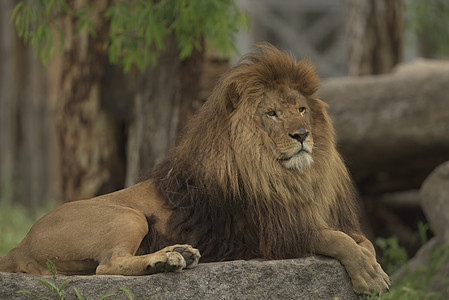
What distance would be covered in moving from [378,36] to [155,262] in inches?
293

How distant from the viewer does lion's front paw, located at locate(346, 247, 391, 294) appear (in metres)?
4.04

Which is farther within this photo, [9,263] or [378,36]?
[378,36]

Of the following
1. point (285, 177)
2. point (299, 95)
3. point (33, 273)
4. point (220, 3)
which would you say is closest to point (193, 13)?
point (220, 3)

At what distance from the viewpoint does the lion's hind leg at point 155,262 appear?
3.74 m

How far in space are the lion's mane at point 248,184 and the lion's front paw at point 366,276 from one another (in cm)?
28

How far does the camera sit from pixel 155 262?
3748 mm

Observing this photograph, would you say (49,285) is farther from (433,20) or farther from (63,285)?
(433,20)

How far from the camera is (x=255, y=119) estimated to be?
4223 mm

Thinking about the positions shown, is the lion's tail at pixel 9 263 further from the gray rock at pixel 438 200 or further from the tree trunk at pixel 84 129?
the tree trunk at pixel 84 129

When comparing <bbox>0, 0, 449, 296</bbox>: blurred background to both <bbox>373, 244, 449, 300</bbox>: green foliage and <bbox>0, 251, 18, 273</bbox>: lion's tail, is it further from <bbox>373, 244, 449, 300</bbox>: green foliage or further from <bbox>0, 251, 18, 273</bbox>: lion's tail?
<bbox>0, 251, 18, 273</bbox>: lion's tail

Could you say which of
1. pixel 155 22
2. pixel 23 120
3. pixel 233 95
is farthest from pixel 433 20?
pixel 233 95

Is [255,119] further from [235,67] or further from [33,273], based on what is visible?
[33,273]

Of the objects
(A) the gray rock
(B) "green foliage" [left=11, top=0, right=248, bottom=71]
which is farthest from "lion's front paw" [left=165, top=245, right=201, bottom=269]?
(A) the gray rock

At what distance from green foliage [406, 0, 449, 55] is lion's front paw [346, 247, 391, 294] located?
907 cm
